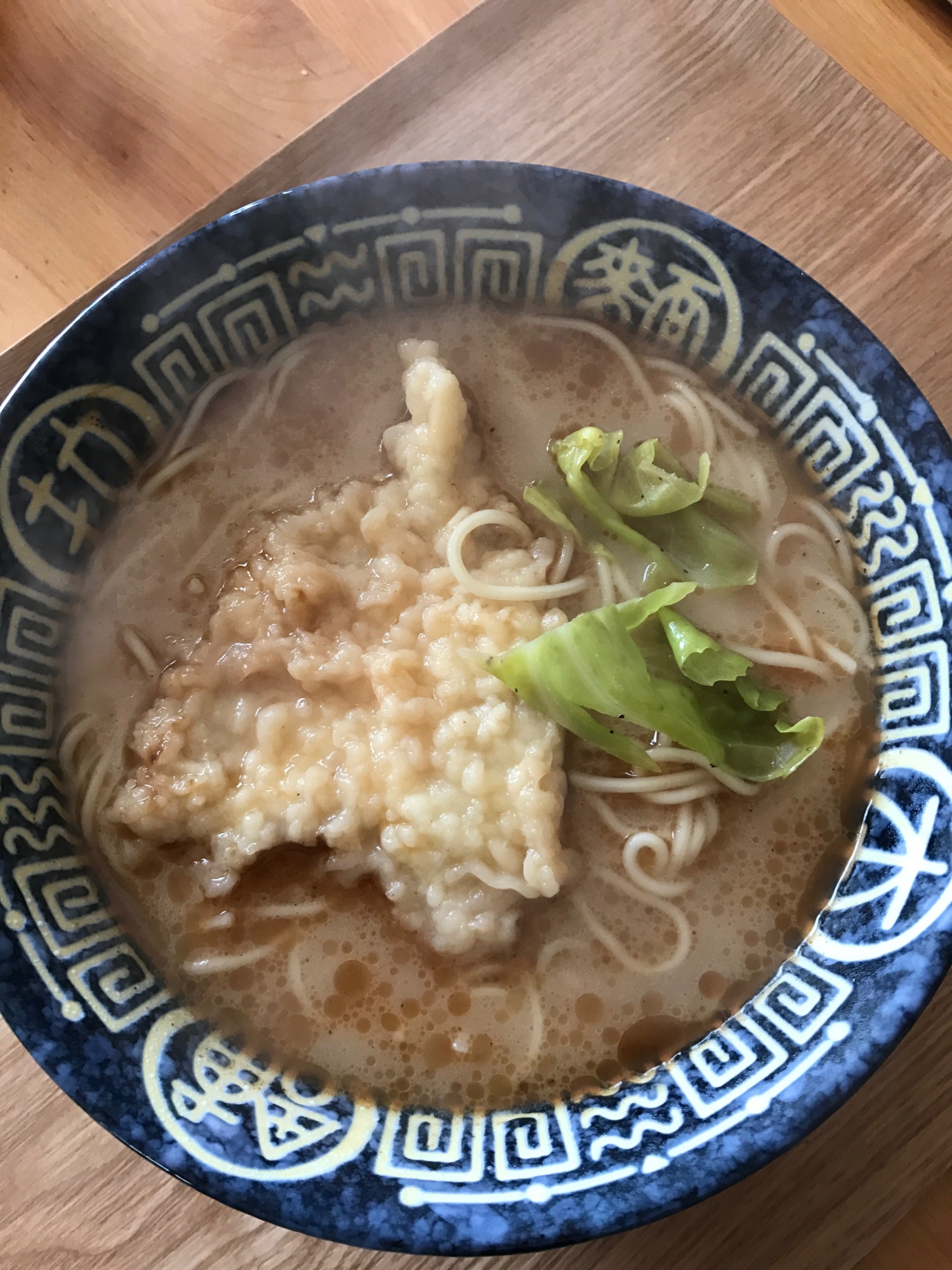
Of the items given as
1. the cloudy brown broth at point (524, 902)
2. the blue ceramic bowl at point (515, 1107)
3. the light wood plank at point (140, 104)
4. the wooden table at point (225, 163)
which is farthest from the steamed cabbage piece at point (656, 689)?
the light wood plank at point (140, 104)

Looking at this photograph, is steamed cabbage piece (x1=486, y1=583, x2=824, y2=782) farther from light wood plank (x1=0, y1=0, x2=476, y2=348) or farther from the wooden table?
light wood plank (x1=0, y1=0, x2=476, y2=348)

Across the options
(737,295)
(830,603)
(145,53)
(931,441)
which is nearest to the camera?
(931,441)

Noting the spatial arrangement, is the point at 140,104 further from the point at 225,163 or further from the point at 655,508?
the point at 655,508

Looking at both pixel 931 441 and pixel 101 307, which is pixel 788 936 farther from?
pixel 101 307

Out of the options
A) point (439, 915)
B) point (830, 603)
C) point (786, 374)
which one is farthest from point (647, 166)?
point (439, 915)

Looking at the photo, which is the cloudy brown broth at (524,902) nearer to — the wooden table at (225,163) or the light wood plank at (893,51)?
the wooden table at (225,163)

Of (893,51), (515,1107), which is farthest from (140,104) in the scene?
(515,1107)

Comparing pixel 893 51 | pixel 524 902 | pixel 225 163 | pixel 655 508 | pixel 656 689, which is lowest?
pixel 524 902
